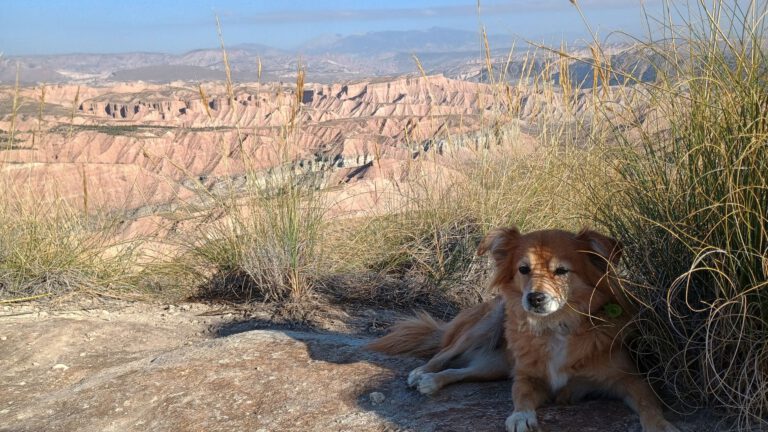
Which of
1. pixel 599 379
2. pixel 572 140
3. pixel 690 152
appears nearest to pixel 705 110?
pixel 690 152

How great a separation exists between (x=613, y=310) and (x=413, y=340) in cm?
146

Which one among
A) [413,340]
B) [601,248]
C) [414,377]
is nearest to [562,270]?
[601,248]

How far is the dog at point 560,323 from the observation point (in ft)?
10.2

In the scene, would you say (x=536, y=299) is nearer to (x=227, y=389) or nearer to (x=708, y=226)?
(x=708, y=226)

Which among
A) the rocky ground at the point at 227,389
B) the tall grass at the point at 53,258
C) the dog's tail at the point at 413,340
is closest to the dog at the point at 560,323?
the rocky ground at the point at 227,389

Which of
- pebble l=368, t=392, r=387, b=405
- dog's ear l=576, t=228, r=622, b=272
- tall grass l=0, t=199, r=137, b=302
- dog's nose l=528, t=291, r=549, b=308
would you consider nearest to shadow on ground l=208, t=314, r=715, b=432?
pebble l=368, t=392, r=387, b=405

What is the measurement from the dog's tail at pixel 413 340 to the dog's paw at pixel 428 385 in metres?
0.70

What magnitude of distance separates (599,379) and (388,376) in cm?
121

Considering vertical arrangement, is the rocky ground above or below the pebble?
below

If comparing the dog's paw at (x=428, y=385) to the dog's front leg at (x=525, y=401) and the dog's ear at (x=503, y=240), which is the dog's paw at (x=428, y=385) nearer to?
the dog's front leg at (x=525, y=401)

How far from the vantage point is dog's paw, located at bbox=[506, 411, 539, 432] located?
2.93m

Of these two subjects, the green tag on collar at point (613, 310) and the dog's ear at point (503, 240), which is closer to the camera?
the green tag on collar at point (613, 310)

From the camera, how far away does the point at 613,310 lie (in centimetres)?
322

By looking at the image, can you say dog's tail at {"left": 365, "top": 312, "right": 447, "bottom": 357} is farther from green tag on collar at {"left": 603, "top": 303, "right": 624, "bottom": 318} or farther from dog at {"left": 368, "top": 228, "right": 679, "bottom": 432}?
green tag on collar at {"left": 603, "top": 303, "right": 624, "bottom": 318}
